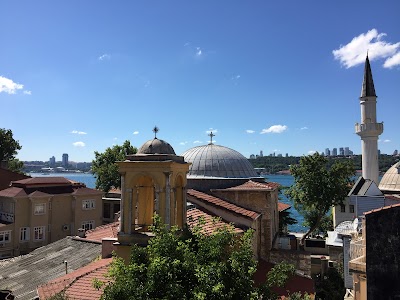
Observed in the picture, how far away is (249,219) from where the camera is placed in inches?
605

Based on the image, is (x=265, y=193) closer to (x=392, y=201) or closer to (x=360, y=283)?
(x=360, y=283)

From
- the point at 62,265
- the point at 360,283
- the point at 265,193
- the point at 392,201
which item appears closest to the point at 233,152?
the point at 265,193

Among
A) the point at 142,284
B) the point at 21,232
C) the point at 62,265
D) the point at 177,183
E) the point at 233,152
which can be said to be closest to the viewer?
the point at 142,284

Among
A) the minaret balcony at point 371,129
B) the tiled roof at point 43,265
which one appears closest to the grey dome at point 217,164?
the tiled roof at point 43,265

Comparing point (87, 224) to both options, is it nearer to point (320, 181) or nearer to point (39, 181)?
point (39, 181)

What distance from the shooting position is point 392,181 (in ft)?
132

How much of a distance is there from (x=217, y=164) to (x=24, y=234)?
21286 millimetres

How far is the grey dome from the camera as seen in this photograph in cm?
1975

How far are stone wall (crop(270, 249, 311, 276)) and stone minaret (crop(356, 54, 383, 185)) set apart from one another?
27.0 m

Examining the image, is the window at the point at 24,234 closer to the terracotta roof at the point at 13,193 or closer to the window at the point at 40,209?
the window at the point at 40,209

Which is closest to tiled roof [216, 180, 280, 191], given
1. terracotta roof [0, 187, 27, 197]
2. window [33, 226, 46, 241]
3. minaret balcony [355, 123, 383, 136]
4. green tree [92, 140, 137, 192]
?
terracotta roof [0, 187, 27, 197]

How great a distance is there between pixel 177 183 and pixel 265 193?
5.88 metres

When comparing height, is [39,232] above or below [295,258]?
below

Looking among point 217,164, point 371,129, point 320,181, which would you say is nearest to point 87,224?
point 217,164
